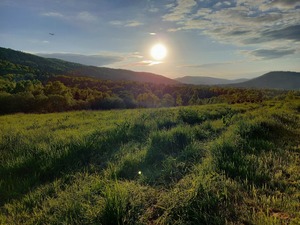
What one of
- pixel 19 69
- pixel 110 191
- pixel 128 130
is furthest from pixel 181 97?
pixel 110 191

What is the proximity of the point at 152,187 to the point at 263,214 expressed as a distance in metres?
2.32

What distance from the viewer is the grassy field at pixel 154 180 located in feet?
14.5

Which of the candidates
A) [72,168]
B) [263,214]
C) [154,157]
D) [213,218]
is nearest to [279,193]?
[263,214]

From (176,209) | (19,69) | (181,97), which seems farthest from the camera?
(19,69)

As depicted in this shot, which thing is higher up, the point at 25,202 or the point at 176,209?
the point at 176,209

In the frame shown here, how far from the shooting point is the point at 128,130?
39.5 feet

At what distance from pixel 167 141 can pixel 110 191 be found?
5.09m

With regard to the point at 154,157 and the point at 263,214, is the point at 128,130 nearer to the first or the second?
the point at 154,157

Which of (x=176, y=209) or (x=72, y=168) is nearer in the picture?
(x=176, y=209)

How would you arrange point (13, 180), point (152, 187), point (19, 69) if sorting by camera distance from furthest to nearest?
point (19, 69)
point (13, 180)
point (152, 187)

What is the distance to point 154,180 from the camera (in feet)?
20.4

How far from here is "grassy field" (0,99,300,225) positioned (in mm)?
4430

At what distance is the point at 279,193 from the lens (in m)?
5.23

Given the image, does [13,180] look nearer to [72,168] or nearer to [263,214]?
[72,168]
